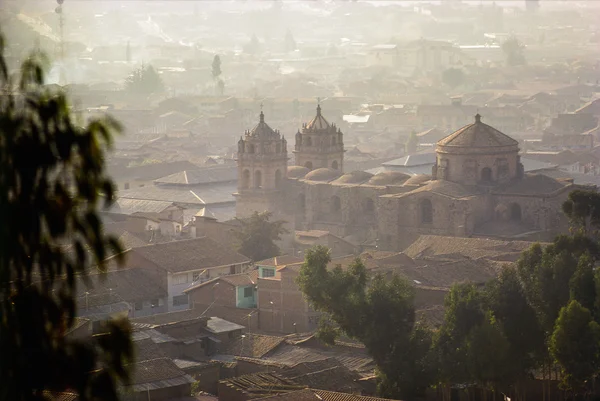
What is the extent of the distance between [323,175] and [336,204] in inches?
39.2

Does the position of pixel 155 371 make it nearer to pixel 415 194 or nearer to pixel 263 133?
pixel 415 194

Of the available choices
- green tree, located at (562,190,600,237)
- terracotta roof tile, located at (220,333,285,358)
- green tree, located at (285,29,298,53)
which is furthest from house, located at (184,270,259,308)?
green tree, located at (285,29,298,53)

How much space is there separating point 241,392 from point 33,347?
1247cm

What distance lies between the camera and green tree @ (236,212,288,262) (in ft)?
103

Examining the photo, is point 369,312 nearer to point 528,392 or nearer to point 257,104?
point 528,392

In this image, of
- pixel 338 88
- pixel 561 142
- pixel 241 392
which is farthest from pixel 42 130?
pixel 338 88

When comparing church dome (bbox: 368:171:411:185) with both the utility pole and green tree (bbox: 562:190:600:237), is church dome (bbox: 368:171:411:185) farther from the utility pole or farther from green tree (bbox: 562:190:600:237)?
the utility pole

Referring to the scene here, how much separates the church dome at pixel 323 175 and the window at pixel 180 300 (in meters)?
9.41

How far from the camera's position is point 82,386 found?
684cm

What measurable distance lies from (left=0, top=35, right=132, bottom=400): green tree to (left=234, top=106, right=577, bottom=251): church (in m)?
25.2

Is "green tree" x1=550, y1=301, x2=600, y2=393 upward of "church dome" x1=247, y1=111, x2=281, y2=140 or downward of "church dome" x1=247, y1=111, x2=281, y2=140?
downward

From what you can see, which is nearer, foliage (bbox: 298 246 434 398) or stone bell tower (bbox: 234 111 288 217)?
foliage (bbox: 298 246 434 398)

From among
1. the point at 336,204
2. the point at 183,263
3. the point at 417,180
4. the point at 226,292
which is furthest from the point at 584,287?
the point at 336,204

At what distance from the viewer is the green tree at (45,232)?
6691mm
